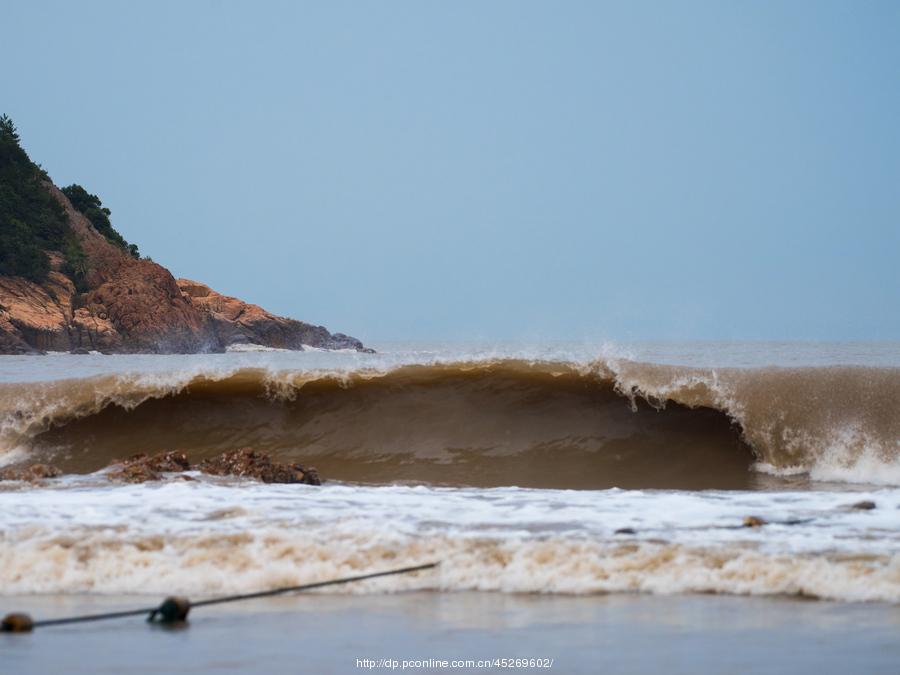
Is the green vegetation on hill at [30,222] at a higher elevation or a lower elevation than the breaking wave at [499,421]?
higher

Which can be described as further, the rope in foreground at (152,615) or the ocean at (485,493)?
the ocean at (485,493)

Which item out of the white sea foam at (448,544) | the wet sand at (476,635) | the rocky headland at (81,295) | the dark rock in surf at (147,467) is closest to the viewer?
the wet sand at (476,635)

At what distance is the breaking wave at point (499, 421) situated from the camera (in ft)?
36.6

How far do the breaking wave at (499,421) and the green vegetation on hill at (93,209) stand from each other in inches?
2782

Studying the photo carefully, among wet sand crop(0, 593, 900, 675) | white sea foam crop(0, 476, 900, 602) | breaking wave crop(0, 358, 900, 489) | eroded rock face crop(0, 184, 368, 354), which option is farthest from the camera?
eroded rock face crop(0, 184, 368, 354)

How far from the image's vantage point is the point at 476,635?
4410 mm

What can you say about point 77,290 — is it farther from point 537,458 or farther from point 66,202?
point 537,458

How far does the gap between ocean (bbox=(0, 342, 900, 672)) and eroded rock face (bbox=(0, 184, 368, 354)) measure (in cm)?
4761

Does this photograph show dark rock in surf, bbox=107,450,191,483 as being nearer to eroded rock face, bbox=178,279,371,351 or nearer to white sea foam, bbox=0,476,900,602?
white sea foam, bbox=0,476,900,602

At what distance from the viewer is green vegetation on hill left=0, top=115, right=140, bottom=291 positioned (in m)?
65.2

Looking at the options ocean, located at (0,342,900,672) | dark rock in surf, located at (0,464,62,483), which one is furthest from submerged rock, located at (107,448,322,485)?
dark rock in surf, located at (0,464,62,483)

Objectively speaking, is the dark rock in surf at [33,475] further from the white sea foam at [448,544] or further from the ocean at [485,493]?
the white sea foam at [448,544]

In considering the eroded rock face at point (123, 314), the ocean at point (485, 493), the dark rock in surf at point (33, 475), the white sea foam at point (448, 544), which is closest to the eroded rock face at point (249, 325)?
the eroded rock face at point (123, 314)

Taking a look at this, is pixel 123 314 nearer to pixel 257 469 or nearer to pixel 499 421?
pixel 499 421
